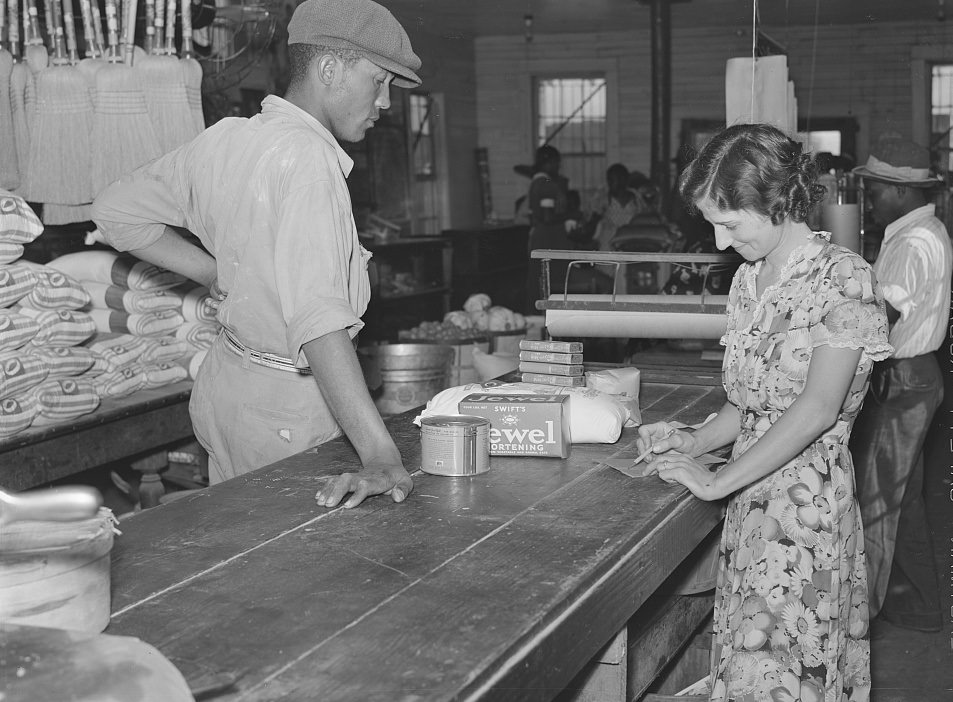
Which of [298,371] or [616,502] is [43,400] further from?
[616,502]

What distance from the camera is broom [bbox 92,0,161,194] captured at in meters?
3.88

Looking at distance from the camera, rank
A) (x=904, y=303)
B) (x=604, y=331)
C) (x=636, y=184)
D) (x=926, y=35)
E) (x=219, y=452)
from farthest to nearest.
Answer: (x=926, y=35), (x=636, y=184), (x=904, y=303), (x=604, y=331), (x=219, y=452)

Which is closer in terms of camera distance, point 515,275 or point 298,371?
point 298,371

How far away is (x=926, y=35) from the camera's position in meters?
13.8

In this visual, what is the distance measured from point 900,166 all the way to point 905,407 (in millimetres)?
1080

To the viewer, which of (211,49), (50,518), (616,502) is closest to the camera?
(50,518)

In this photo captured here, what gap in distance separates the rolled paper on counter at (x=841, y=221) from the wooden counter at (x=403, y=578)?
6.01 feet

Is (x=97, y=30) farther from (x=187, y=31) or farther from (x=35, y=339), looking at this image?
(x=35, y=339)

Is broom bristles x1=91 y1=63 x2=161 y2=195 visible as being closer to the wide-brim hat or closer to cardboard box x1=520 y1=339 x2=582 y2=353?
cardboard box x1=520 y1=339 x2=582 y2=353

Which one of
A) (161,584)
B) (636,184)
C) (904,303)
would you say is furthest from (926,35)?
(161,584)

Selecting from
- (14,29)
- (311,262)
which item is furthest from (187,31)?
(311,262)

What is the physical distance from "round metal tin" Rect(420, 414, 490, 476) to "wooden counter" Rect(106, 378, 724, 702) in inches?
1.3

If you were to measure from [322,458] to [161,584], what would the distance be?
85 centimetres

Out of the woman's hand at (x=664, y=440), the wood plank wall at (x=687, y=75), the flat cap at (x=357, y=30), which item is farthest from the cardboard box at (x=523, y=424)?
the wood plank wall at (x=687, y=75)
